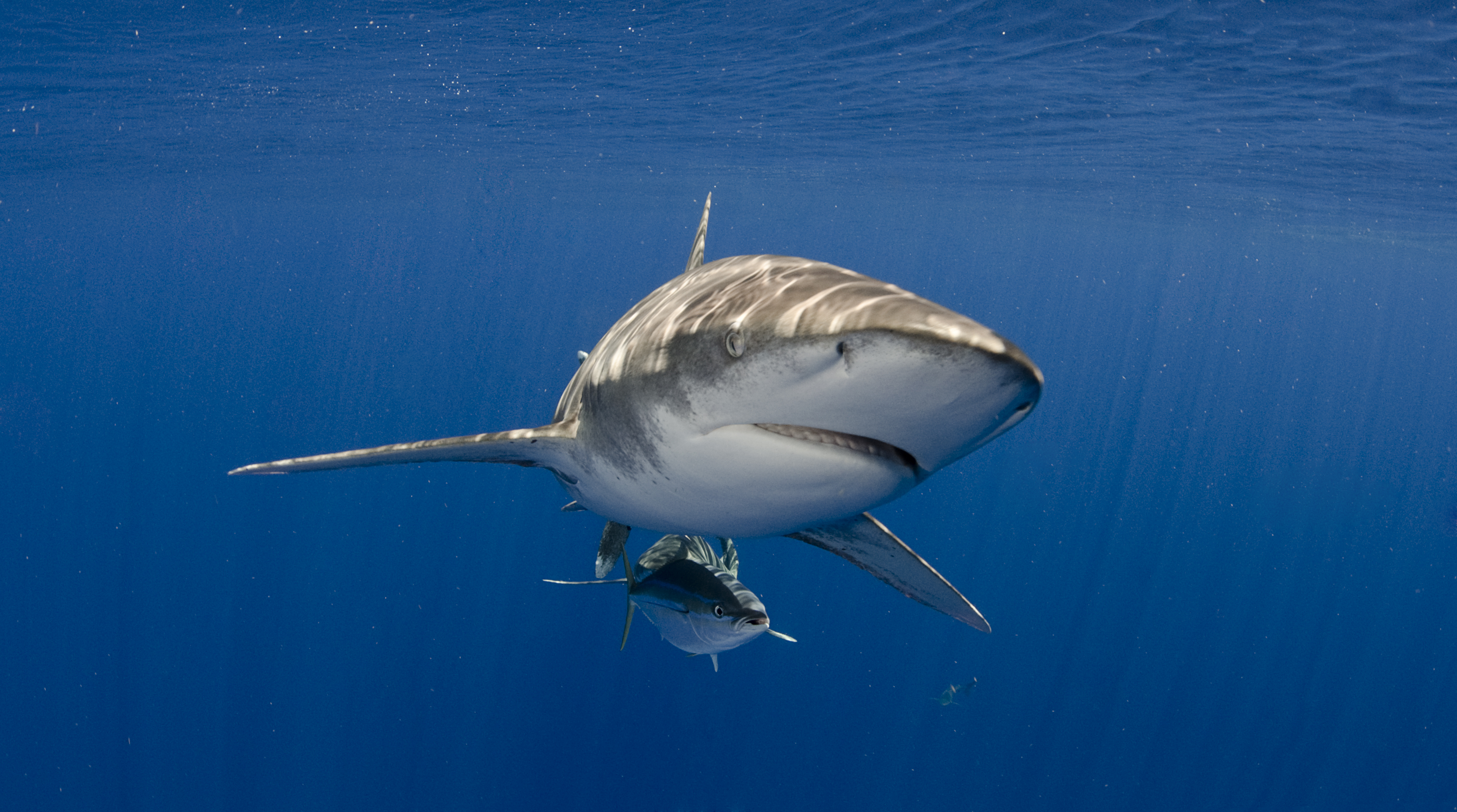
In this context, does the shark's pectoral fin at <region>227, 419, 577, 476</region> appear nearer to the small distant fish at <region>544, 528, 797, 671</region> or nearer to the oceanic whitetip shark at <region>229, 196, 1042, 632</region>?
the oceanic whitetip shark at <region>229, 196, 1042, 632</region>

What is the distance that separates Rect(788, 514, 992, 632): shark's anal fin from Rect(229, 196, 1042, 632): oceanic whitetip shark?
11 centimetres

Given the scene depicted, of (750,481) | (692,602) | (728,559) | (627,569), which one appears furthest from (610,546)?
(750,481)

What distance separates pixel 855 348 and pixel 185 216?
45097 mm

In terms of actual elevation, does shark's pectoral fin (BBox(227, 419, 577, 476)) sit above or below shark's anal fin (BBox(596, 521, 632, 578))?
above

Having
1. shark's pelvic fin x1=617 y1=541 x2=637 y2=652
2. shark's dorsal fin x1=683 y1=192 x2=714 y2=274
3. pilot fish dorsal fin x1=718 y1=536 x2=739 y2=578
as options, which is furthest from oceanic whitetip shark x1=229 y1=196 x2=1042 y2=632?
pilot fish dorsal fin x1=718 y1=536 x2=739 y2=578

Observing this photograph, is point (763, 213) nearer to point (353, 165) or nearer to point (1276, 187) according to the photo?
point (353, 165)

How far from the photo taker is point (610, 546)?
163 inches

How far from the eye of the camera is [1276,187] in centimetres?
2030

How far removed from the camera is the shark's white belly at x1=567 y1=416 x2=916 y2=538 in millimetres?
1823

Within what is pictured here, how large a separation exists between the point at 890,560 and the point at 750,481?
1638 millimetres

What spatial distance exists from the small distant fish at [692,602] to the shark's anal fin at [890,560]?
2.40 ft

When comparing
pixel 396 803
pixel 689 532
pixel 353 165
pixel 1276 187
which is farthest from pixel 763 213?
pixel 689 532

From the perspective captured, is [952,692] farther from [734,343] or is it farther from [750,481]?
[734,343]

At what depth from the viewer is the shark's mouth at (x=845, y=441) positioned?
177 centimetres
